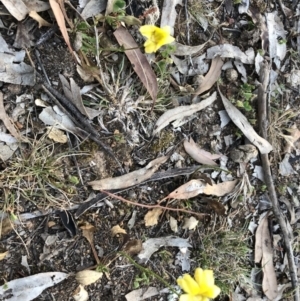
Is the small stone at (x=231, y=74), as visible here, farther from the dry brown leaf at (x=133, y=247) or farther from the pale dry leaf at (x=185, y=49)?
the dry brown leaf at (x=133, y=247)

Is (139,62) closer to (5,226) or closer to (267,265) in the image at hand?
(5,226)

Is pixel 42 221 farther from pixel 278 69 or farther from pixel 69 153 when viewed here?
pixel 278 69

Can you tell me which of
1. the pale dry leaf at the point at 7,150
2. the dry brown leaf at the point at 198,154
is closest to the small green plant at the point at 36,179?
the pale dry leaf at the point at 7,150

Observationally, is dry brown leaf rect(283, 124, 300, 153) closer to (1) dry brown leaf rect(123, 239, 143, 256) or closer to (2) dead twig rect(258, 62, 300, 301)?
(2) dead twig rect(258, 62, 300, 301)

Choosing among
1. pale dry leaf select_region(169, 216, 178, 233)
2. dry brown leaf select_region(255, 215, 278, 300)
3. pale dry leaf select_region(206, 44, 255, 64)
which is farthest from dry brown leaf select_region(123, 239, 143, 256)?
pale dry leaf select_region(206, 44, 255, 64)

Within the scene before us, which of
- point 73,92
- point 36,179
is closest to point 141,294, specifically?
point 36,179

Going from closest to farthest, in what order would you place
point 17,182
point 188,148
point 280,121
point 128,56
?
point 17,182
point 128,56
point 188,148
point 280,121

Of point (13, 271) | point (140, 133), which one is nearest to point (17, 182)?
point (13, 271)
